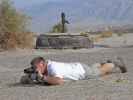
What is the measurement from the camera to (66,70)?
13812 millimetres

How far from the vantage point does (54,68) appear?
13.5 m

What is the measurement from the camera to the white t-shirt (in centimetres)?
1352

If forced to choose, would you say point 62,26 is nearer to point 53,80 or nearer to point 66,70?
point 66,70

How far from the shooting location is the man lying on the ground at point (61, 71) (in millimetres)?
13453

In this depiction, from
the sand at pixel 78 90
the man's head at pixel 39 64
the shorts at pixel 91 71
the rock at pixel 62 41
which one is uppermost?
the rock at pixel 62 41

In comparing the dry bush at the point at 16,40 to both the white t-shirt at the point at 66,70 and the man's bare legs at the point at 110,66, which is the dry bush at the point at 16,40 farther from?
the white t-shirt at the point at 66,70

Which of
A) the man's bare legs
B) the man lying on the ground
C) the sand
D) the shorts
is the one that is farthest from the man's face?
the man's bare legs

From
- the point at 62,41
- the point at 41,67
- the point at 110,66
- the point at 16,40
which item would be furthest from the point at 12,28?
the point at 41,67

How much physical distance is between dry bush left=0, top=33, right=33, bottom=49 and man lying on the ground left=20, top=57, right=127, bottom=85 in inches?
621

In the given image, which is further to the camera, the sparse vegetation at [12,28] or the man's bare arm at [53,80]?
the sparse vegetation at [12,28]

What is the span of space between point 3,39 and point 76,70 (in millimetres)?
17059

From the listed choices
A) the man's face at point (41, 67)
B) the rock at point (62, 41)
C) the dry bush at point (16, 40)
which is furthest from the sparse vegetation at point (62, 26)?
the man's face at point (41, 67)

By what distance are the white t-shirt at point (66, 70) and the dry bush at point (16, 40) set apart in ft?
53.4

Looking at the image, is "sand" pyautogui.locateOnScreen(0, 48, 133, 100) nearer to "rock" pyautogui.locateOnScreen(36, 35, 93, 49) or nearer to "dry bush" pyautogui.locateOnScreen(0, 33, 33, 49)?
"dry bush" pyautogui.locateOnScreen(0, 33, 33, 49)
